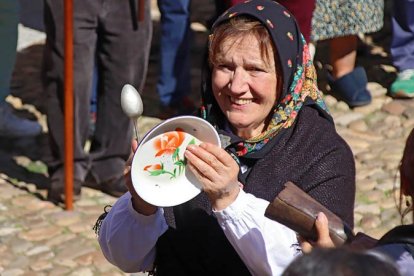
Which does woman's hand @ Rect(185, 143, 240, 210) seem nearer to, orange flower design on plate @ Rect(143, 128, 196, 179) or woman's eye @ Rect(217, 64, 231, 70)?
orange flower design on plate @ Rect(143, 128, 196, 179)

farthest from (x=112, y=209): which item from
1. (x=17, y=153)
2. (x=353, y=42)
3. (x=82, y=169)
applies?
(x=353, y=42)

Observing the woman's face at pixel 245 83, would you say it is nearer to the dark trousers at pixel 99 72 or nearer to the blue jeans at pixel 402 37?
the dark trousers at pixel 99 72

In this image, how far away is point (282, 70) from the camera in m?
3.24

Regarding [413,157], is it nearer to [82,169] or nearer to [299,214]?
[299,214]

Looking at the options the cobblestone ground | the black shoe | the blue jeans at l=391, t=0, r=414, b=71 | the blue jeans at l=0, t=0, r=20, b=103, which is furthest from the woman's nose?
the blue jeans at l=391, t=0, r=414, b=71

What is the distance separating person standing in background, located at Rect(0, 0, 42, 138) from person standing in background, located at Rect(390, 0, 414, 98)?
2260 mm

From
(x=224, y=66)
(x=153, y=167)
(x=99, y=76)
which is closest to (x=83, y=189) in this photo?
(x=99, y=76)

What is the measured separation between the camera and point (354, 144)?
6262 millimetres

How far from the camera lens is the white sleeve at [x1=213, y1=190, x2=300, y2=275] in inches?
113

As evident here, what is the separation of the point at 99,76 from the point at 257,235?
2715mm

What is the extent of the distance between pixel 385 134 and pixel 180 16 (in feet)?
4.57

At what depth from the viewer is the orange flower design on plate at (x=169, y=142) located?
285 cm

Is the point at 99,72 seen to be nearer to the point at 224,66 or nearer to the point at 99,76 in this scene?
the point at 99,76

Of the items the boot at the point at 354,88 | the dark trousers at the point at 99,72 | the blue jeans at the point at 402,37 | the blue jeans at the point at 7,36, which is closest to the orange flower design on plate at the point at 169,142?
the dark trousers at the point at 99,72
